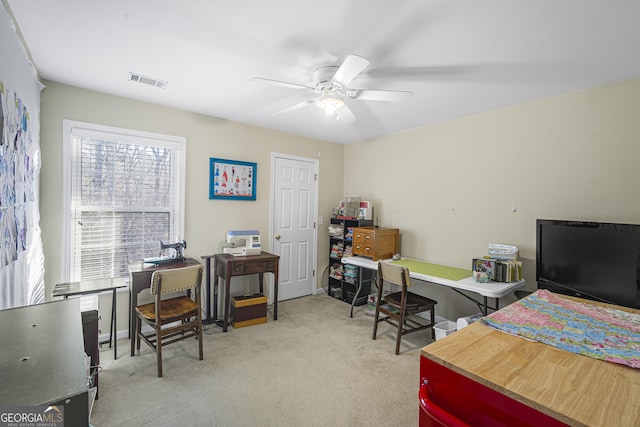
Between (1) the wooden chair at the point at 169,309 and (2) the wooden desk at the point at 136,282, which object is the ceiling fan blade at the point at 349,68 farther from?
(2) the wooden desk at the point at 136,282

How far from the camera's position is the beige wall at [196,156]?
2.54 m

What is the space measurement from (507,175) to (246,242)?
9.59ft

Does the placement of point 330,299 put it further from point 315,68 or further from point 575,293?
point 315,68

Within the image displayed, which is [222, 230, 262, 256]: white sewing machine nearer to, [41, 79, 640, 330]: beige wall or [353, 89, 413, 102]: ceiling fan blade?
[41, 79, 640, 330]: beige wall

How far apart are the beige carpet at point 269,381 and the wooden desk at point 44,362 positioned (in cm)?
114

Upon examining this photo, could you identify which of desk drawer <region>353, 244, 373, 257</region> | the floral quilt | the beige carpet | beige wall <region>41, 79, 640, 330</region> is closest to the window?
beige wall <region>41, 79, 640, 330</region>

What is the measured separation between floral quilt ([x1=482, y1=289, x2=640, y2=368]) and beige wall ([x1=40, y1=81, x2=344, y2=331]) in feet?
9.78

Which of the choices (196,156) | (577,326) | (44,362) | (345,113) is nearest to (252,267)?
(196,156)

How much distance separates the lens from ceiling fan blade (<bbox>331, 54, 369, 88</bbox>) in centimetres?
165

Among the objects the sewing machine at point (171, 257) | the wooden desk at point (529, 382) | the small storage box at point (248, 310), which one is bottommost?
the small storage box at point (248, 310)

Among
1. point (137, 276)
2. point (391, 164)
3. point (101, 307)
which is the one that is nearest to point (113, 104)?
point (137, 276)

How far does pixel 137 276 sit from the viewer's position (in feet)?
8.55

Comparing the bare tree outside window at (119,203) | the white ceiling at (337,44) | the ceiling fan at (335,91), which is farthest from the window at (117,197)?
the ceiling fan at (335,91)

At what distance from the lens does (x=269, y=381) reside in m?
2.24
